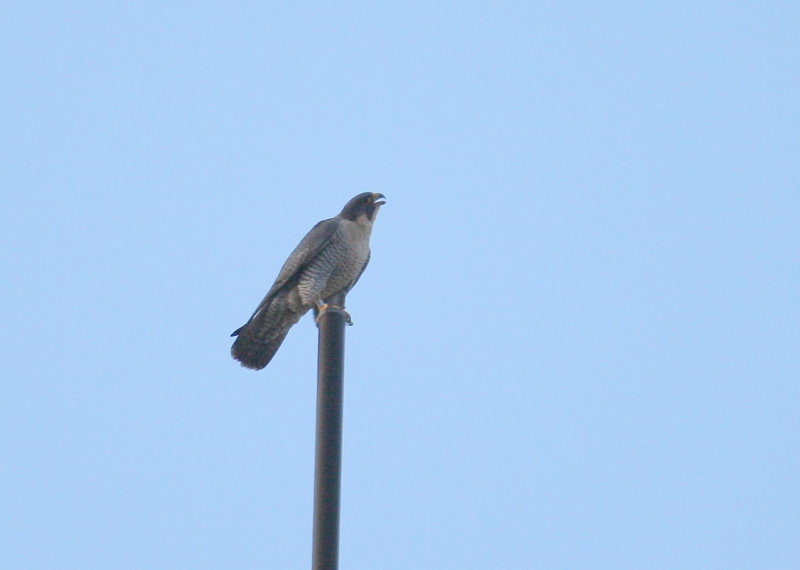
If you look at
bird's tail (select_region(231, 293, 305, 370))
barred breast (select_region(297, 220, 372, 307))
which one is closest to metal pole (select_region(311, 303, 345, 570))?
bird's tail (select_region(231, 293, 305, 370))

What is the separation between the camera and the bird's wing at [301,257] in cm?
873

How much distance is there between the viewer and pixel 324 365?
3.46 metres

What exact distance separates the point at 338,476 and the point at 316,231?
5854 millimetres

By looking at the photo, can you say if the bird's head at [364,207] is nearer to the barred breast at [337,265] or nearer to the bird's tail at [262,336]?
the barred breast at [337,265]

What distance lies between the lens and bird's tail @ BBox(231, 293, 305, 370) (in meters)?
8.27

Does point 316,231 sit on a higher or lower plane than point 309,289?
higher

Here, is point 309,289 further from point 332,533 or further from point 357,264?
point 332,533

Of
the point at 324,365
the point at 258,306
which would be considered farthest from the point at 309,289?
the point at 324,365

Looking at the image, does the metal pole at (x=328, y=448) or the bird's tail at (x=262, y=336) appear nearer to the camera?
the metal pole at (x=328, y=448)

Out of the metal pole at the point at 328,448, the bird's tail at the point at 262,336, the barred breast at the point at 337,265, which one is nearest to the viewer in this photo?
the metal pole at the point at 328,448

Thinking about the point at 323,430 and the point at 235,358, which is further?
the point at 235,358

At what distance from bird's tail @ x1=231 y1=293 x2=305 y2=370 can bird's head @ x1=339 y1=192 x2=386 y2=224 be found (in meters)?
1.03

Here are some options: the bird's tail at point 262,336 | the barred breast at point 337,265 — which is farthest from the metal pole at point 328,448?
the barred breast at point 337,265

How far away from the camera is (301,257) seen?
8750 mm
